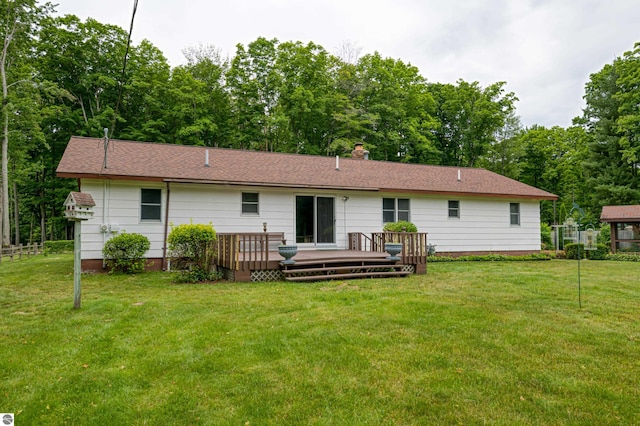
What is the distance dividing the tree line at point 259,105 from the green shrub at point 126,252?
15316 millimetres

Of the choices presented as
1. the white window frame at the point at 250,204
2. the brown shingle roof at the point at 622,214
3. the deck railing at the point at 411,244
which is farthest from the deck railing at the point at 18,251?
the brown shingle roof at the point at 622,214

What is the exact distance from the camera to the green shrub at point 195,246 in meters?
8.25

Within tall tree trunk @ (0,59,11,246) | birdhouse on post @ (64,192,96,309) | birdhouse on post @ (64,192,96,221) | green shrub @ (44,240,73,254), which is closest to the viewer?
birdhouse on post @ (64,192,96,309)

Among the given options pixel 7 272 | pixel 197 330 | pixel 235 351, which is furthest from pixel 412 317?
pixel 7 272

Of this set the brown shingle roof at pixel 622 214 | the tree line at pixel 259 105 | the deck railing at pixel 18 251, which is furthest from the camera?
the tree line at pixel 259 105

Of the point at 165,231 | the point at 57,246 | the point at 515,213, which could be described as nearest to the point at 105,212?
the point at 165,231

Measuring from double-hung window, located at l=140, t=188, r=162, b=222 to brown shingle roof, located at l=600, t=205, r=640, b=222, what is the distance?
66.5 feet

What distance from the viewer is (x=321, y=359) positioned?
3678mm

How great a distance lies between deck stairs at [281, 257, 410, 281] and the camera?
28.3 ft

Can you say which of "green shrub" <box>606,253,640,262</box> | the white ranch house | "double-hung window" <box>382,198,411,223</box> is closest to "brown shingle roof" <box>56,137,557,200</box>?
the white ranch house


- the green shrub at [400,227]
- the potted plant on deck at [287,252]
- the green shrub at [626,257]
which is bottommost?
the green shrub at [626,257]

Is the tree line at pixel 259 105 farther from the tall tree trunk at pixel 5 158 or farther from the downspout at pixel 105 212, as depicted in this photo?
the downspout at pixel 105 212

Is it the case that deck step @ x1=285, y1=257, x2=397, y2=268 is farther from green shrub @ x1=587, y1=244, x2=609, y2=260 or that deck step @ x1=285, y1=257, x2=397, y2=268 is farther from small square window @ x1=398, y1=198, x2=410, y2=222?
green shrub @ x1=587, y1=244, x2=609, y2=260

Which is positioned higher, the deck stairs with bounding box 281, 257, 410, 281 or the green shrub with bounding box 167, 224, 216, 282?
the green shrub with bounding box 167, 224, 216, 282
